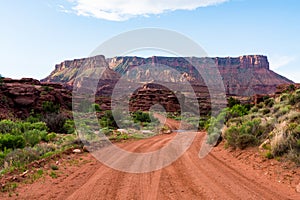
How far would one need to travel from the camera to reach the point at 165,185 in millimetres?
7086

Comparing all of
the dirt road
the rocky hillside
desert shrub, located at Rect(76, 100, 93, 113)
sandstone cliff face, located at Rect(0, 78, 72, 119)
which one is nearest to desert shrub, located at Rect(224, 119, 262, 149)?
the dirt road

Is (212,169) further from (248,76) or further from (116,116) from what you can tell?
(248,76)

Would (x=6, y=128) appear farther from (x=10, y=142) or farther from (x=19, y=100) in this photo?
Answer: (x=19, y=100)

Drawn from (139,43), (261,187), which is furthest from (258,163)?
(139,43)

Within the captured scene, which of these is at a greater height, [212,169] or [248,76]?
[248,76]

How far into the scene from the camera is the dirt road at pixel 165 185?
6328 millimetres

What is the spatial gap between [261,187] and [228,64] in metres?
177

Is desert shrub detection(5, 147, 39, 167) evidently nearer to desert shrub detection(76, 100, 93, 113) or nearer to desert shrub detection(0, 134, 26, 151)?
desert shrub detection(0, 134, 26, 151)

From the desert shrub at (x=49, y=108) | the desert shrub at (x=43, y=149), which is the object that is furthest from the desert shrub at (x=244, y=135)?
the desert shrub at (x=49, y=108)

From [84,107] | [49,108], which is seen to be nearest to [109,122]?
[49,108]

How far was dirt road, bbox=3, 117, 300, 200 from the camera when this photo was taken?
6328 millimetres

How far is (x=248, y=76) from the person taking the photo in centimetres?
16262

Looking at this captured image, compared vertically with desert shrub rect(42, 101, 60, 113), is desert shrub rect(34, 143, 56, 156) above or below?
below

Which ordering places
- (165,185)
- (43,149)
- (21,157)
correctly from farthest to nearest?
(43,149) < (21,157) < (165,185)
